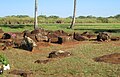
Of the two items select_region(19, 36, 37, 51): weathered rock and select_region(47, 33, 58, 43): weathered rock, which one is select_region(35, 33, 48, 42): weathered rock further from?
select_region(19, 36, 37, 51): weathered rock

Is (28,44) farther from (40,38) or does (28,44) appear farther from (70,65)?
(70,65)

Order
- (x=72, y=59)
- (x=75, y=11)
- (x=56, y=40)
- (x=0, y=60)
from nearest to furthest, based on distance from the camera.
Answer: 1. (x=0, y=60)
2. (x=72, y=59)
3. (x=56, y=40)
4. (x=75, y=11)

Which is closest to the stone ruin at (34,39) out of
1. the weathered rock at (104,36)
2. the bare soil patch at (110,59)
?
the weathered rock at (104,36)

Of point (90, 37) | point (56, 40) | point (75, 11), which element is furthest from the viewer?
point (75, 11)

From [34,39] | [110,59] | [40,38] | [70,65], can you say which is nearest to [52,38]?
[40,38]

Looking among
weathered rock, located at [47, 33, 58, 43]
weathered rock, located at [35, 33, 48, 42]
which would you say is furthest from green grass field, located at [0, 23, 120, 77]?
weathered rock, located at [47, 33, 58, 43]

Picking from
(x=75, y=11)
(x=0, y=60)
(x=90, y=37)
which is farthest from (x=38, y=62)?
(x=75, y=11)

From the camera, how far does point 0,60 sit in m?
12.1

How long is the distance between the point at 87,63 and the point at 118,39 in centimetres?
878

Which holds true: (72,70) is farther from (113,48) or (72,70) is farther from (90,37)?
(90,37)

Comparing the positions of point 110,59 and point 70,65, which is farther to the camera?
point 110,59

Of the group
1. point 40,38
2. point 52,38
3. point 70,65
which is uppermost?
point 70,65

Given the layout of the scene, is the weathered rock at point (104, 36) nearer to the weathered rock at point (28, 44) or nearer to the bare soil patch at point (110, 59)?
the weathered rock at point (28, 44)

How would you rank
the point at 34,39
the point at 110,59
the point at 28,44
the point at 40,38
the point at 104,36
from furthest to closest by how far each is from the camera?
the point at 104,36 → the point at 40,38 → the point at 34,39 → the point at 28,44 → the point at 110,59
